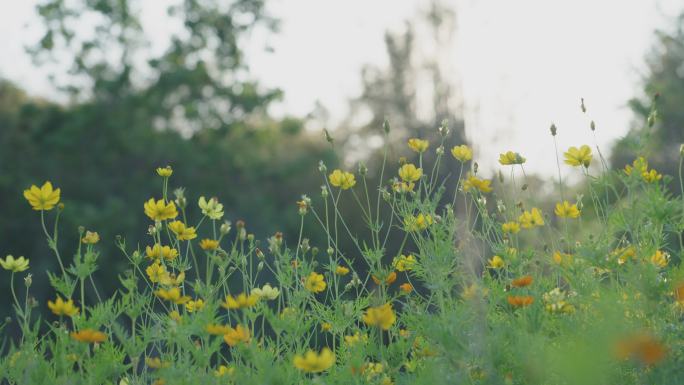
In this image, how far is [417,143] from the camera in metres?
3.68

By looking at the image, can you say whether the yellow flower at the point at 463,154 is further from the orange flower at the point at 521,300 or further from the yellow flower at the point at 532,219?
the orange flower at the point at 521,300

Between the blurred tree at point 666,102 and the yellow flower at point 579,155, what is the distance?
14248 millimetres

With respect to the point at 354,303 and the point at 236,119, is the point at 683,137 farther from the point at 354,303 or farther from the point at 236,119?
the point at 354,303

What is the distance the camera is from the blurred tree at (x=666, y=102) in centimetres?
1847

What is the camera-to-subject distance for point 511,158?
3465 mm

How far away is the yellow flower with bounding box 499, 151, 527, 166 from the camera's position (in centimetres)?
345

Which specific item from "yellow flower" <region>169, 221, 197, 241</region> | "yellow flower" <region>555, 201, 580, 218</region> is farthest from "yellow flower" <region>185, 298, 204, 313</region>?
"yellow flower" <region>555, 201, 580, 218</region>

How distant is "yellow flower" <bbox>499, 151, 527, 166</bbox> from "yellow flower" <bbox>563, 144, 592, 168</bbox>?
182 mm

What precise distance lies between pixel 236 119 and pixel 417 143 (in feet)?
50.9

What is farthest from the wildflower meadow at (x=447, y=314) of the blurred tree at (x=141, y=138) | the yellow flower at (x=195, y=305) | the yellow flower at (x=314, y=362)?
the blurred tree at (x=141, y=138)

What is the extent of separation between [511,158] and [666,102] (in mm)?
17036

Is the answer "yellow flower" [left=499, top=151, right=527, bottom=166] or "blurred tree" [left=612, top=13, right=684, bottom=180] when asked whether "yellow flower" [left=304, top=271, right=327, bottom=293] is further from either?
"blurred tree" [left=612, top=13, right=684, bottom=180]

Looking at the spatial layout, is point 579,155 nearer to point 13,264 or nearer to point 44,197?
point 44,197

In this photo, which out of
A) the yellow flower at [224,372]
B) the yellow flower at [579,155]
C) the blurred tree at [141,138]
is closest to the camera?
the yellow flower at [224,372]
